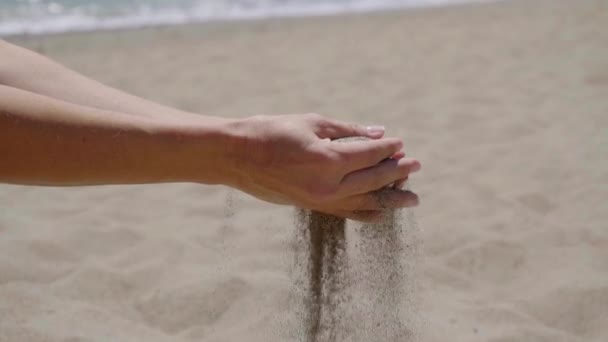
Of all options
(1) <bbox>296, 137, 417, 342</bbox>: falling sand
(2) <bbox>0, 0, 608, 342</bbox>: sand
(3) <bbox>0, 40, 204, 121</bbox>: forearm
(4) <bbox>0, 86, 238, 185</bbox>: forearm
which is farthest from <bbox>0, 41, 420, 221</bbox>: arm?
(2) <bbox>0, 0, 608, 342</bbox>: sand

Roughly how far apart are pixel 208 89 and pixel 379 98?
111 cm

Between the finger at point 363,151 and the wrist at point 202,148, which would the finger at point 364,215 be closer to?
the finger at point 363,151

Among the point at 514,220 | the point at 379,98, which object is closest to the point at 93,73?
the point at 379,98

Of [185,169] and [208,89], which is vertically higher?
[208,89]

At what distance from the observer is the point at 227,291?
2143 mm

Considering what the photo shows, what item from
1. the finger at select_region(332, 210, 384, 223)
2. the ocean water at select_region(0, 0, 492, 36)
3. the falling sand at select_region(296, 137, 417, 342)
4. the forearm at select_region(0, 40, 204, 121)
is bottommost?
the falling sand at select_region(296, 137, 417, 342)

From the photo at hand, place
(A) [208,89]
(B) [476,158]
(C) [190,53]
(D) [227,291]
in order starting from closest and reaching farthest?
(D) [227,291] < (B) [476,158] < (A) [208,89] < (C) [190,53]

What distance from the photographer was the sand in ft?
6.58

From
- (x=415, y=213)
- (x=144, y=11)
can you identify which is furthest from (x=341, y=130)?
(x=144, y=11)

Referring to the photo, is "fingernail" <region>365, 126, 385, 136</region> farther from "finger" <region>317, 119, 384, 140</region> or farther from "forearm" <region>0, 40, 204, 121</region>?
"forearm" <region>0, 40, 204, 121</region>

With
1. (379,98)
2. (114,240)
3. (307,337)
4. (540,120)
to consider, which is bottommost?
(307,337)

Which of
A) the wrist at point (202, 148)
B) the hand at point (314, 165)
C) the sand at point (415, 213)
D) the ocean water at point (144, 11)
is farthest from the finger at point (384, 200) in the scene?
the ocean water at point (144, 11)

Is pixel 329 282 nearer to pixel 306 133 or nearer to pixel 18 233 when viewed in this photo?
pixel 306 133

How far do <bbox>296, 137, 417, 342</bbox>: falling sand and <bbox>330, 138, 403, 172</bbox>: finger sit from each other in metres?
0.21
